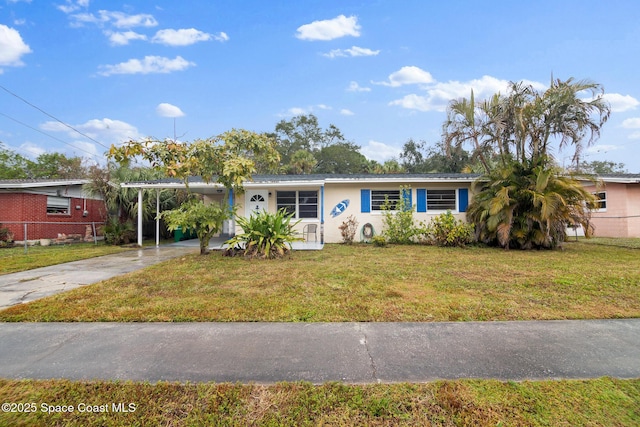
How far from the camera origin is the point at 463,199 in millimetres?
12523

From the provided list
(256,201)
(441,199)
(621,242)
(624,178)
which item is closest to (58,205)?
(256,201)

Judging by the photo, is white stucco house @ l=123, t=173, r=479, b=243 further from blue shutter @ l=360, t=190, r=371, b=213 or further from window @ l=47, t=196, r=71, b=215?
window @ l=47, t=196, r=71, b=215

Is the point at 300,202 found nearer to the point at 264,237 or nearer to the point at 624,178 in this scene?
the point at 264,237

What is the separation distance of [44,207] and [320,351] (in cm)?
1588

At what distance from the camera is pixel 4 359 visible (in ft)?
8.84

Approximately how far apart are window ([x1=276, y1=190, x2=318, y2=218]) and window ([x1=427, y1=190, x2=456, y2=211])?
15.7 ft

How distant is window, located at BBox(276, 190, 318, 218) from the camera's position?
42.6ft

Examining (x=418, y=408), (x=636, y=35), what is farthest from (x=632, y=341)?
(x=636, y=35)

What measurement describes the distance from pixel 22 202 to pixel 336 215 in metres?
13.0

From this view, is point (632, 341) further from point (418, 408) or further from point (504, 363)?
point (418, 408)

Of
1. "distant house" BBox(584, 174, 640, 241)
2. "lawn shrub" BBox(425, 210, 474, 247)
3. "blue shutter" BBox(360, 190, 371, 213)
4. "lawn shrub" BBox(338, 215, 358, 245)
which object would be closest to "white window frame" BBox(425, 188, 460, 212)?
"lawn shrub" BBox(425, 210, 474, 247)

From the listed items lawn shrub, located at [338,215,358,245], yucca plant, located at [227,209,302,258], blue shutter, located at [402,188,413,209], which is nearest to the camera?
yucca plant, located at [227,209,302,258]

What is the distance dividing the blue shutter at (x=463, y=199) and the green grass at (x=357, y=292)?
4.80m

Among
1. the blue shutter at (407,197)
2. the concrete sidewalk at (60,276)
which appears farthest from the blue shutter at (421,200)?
the concrete sidewalk at (60,276)
